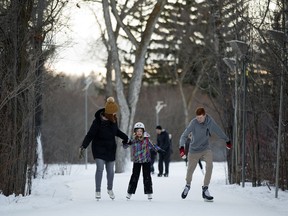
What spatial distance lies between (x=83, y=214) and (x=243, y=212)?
2.60 metres

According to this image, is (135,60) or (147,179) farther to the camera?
(135,60)

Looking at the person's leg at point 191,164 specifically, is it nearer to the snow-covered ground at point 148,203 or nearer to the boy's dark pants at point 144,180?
the snow-covered ground at point 148,203

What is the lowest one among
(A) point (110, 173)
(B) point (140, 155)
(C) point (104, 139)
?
(A) point (110, 173)

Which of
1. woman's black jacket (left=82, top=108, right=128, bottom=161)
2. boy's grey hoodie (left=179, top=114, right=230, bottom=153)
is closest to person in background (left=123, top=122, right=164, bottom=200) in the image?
woman's black jacket (left=82, top=108, right=128, bottom=161)

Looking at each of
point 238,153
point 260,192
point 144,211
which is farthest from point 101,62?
point 144,211

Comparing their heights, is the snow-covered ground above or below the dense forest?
below

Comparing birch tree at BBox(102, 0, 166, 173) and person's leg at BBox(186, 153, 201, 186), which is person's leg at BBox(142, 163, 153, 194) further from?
birch tree at BBox(102, 0, 166, 173)

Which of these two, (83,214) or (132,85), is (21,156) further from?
(132,85)

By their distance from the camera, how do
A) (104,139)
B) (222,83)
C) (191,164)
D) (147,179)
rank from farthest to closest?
(222,83), (191,164), (147,179), (104,139)

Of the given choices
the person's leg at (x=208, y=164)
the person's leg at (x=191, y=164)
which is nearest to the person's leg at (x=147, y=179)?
the person's leg at (x=191, y=164)

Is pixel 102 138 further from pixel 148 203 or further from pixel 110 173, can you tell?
pixel 148 203

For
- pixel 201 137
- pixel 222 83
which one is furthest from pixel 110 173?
pixel 222 83

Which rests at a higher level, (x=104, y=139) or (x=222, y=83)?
(x=222, y=83)

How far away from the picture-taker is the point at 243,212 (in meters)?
11.2
